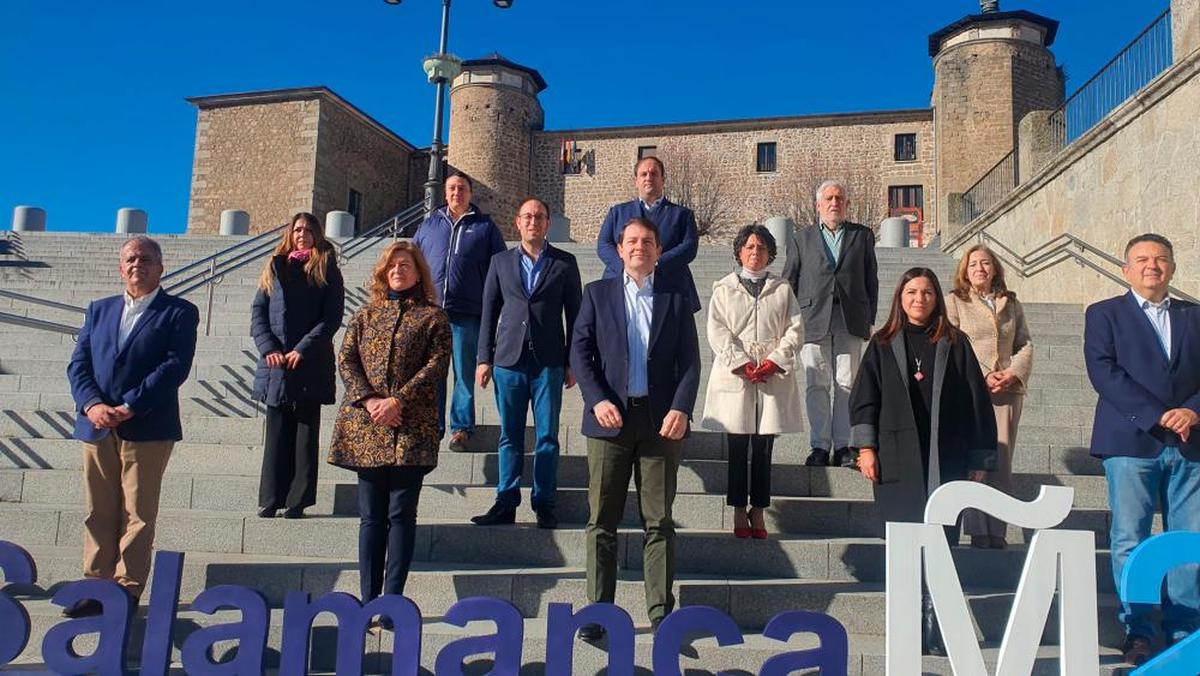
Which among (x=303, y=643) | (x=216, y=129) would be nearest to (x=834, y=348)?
(x=303, y=643)

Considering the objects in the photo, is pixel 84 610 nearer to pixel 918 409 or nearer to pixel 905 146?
pixel 918 409

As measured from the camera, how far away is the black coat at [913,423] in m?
3.56

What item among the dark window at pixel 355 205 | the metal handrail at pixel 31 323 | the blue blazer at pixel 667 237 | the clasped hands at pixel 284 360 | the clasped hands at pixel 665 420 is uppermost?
the dark window at pixel 355 205

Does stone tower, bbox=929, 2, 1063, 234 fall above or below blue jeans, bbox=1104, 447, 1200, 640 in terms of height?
above

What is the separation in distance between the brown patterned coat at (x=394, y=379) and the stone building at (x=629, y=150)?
27.5 metres

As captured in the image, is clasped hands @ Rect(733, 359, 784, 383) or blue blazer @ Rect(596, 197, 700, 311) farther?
blue blazer @ Rect(596, 197, 700, 311)

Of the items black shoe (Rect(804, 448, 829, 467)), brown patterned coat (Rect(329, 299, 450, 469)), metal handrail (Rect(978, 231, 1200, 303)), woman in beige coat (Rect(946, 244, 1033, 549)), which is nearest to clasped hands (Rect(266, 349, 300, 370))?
brown patterned coat (Rect(329, 299, 450, 469))

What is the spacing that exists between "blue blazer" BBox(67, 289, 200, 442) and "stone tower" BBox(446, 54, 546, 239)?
30.2 m

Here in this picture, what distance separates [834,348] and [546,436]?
186 centimetres

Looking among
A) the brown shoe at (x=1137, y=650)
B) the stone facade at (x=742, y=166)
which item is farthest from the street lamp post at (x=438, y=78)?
the stone facade at (x=742, y=166)

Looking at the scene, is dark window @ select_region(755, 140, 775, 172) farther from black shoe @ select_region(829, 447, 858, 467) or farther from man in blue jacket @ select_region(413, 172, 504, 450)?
black shoe @ select_region(829, 447, 858, 467)

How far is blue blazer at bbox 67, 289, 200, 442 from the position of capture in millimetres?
3742

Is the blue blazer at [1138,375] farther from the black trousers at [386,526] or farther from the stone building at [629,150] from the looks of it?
the stone building at [629,150]

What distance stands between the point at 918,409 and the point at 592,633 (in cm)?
172
